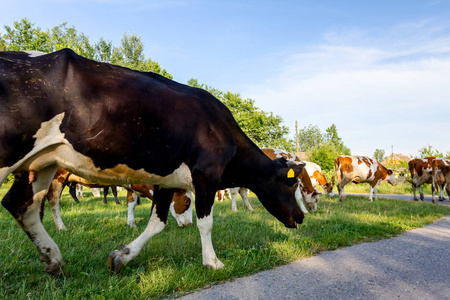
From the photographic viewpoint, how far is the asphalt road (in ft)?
9.46

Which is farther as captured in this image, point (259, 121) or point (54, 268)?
point (259, 121)

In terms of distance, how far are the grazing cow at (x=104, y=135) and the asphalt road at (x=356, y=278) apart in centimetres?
67

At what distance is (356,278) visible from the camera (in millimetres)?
3338

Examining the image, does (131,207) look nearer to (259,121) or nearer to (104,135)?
(104,135)

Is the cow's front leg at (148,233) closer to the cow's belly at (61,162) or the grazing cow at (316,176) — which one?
the cow's belly at (61,162)

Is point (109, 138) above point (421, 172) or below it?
above

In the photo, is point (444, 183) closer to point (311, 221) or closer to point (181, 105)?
point (311, 221)

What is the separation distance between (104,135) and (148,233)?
4.73ft

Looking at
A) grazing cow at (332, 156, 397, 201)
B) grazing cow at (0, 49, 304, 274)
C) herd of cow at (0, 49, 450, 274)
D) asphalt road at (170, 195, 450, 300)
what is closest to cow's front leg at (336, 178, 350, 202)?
grazing cow at (332, 156, 397, 201)

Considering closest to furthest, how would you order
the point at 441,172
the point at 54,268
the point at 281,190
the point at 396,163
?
the point at 54,268 → the point at 281,190 → the point at 441,172 → the point at 396,163

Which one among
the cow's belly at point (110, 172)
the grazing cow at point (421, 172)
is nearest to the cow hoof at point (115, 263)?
the cow's belly at point (110, 172)

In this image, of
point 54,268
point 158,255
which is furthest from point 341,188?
point 54,268

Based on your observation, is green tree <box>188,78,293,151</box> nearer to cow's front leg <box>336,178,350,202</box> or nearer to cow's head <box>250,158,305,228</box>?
cow's front leg <box>336,178,350,202</box>

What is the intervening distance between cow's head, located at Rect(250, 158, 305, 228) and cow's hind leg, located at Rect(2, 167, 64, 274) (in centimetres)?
252
